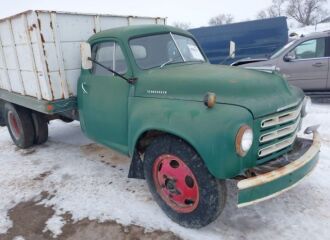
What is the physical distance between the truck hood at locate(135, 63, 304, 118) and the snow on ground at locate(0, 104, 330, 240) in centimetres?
121

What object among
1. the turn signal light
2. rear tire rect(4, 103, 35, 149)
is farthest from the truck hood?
rear tire rect(4, 103, 35, 149)

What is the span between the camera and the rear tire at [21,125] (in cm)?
579

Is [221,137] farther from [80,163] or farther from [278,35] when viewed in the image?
[278,35]

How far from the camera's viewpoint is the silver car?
24.7 feet

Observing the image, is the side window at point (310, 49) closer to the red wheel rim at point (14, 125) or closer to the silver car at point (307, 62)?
the silver car at point (307, 62)

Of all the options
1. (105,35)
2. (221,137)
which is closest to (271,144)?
(221,137)

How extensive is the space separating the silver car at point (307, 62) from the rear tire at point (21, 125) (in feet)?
16.3

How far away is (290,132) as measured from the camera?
318 cm

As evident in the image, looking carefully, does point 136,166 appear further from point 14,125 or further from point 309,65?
point 309,65

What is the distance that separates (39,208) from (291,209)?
2.98 m

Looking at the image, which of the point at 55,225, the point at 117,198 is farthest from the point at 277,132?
the point at 55,225

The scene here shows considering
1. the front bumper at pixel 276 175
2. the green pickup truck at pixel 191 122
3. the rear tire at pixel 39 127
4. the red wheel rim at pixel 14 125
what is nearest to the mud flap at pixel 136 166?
the green pickup truck at pixel 191 122

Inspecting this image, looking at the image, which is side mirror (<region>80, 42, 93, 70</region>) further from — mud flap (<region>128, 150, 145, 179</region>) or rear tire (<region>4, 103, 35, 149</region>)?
rear tire (<region>4, 103, 35, 149</region>)

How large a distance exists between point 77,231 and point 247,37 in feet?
28.8
